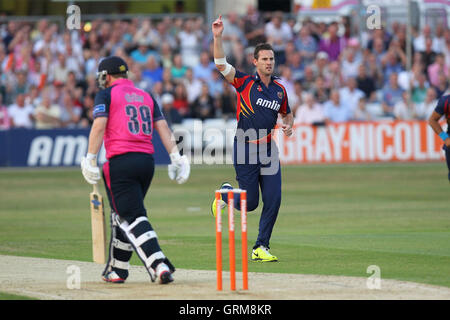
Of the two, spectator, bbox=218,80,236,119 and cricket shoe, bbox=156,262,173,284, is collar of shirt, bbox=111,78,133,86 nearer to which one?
cricket shoe, bbox=156,262,173,284

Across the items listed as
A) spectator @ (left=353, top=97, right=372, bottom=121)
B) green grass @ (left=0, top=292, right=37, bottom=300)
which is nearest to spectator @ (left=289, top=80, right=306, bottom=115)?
spectator @ (left=353, top=97, right=372, bottom=121)

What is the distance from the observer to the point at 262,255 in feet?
36.1

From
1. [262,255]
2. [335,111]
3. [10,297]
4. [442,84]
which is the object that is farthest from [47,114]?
[10,297]

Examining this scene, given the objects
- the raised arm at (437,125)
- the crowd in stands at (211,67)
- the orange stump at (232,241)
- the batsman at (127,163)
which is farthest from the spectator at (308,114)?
the orange stump at (232,241)

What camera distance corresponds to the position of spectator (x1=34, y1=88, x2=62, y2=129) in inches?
1037

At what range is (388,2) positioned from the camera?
32.6 meters

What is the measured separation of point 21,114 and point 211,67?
6.00m

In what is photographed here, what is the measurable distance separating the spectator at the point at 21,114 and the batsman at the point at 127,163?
17800mm

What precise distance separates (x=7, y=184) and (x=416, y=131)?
1190cm

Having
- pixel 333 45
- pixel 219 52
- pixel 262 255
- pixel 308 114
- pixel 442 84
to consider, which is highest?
pixel 333 45

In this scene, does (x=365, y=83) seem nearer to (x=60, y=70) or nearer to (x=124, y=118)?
(x=60, y=70)

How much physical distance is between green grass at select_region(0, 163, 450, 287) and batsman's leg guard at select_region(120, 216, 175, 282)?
1.59 metres
